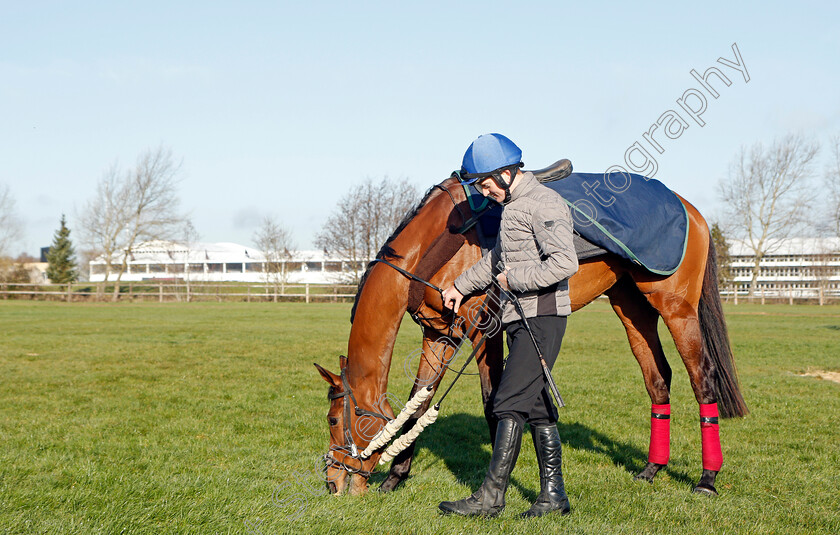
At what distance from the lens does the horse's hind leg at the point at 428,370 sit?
413cm

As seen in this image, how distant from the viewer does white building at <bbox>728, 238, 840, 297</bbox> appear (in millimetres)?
38906

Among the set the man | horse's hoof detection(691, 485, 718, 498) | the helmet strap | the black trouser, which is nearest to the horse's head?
the man

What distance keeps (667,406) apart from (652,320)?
0.66 metres

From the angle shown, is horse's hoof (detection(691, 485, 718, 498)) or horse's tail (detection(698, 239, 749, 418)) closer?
horse's hoof (detection(691, 485, 718, 498))

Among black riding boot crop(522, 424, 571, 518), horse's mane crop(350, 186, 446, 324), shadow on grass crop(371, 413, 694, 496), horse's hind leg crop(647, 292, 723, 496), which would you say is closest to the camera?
black riding boot crop(522, 424, 571, 518)

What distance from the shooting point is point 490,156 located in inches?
131

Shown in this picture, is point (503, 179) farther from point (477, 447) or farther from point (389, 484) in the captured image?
point (477, 447)

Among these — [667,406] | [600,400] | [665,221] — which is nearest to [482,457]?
[667,406]

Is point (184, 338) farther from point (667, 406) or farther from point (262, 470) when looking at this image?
point (667, 406)

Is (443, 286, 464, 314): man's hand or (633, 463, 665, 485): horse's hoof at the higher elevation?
(443, 286, 464, 314): man's hand

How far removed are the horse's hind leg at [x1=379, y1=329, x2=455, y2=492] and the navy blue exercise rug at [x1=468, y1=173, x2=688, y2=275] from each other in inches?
31.3

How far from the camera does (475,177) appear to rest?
3352 millimetres

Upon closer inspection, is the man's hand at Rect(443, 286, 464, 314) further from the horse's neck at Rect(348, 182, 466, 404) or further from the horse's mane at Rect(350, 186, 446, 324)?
the horse's mane at Rect(350, 186, 446, 324)

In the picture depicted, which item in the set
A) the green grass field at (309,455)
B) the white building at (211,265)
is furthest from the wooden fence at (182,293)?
the green grass field at (309,455)
